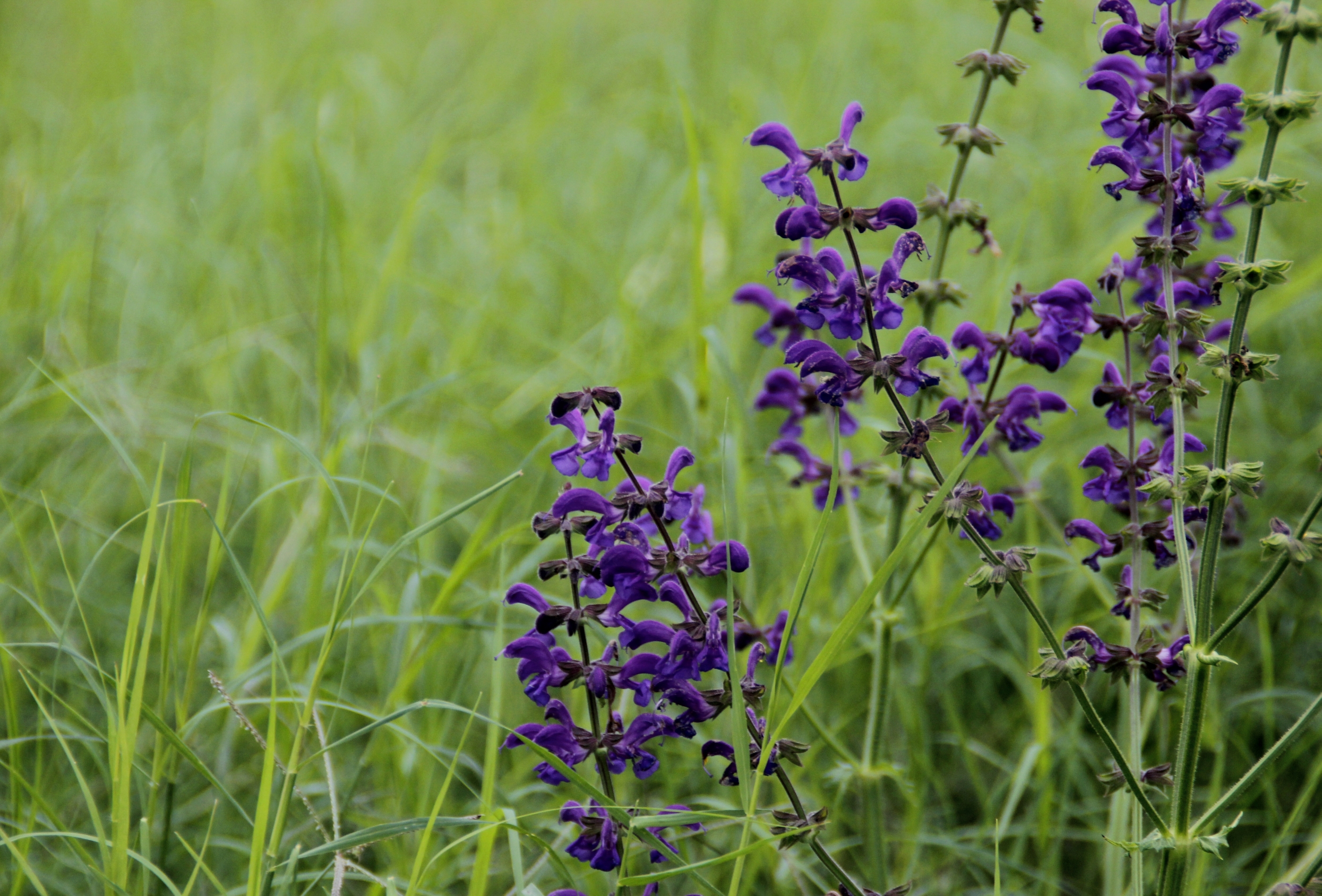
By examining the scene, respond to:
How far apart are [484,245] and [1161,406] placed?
3171 millimetres

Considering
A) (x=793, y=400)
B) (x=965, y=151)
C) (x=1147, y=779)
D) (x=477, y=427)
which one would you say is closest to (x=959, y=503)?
(x=1147, y=779)

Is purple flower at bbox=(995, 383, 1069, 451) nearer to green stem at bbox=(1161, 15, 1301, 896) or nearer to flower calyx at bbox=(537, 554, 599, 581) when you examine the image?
green stem at bbox=(1161, 15, 1301, 896)

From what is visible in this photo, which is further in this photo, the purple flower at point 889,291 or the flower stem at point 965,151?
the flower stem at point 965,151

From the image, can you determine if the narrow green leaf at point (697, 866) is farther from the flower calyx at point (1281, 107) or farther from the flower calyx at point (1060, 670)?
the flower calyx at point (1281, 107)

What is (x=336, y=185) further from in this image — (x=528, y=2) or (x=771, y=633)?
(x=528, y=2)

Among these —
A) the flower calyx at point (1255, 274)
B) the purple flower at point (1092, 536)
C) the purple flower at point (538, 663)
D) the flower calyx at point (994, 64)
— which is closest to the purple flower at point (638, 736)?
the purple flower at point (538, 663)

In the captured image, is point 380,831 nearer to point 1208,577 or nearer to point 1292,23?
point 1208,577

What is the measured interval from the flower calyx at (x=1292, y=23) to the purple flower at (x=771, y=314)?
107cm

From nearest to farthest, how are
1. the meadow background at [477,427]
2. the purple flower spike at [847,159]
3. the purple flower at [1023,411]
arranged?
the purple flower spike at [847,159] → the purple flower at [1023,411] → the meadow background at [477,427]

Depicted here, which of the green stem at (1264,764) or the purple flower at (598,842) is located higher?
the green stem at (1264,764)

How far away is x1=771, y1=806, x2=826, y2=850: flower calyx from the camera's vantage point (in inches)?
54.3

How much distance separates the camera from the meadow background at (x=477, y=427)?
7.28 ft

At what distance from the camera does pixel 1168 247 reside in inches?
59.4

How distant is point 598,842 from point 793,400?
1154mm
